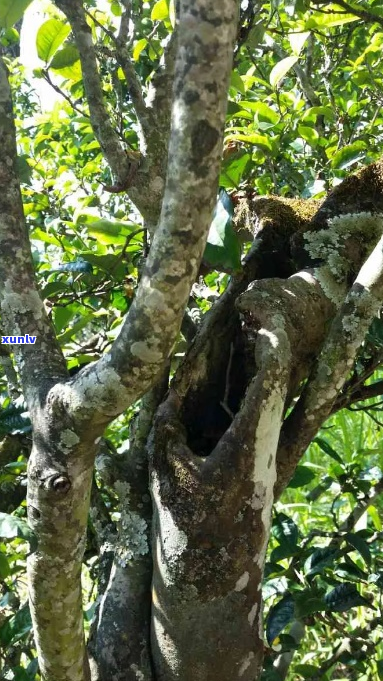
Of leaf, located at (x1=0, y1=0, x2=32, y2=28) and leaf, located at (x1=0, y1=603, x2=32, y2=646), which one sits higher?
leaf, located at (x1=0, y1=0, x2=32, y2=28)

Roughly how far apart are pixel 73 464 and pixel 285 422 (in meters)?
0.41

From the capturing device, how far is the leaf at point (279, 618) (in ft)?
3.98

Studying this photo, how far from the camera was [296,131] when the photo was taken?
5.12 ft

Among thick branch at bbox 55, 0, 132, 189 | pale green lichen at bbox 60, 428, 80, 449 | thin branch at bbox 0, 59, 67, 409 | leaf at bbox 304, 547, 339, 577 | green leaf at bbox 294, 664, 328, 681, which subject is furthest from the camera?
green leaf at bbox 294, 664, 328, 681

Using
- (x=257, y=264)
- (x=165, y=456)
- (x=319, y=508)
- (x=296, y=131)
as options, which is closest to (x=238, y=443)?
(x=165, y=456)

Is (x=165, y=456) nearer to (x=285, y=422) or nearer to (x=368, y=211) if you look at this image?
(x=285, y=422)

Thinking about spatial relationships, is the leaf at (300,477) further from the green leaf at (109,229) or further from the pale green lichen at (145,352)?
the pale green lichen at (145,352)

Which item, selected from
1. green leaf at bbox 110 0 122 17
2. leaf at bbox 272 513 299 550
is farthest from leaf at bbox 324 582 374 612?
green leaf at bbox 110 0 122 17

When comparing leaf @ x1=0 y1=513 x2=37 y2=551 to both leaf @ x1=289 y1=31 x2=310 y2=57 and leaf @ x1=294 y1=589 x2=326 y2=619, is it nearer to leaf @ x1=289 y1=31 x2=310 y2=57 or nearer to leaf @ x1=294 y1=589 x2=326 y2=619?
leaf @ x1=294 y1=589 x2=326 y2=619

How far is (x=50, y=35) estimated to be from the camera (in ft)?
4.06

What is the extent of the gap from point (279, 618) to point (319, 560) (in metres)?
0.15

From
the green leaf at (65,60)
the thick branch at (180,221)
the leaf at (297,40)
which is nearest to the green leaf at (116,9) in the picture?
the green leaf at (65,60)

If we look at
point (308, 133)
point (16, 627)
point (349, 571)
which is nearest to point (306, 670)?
point (349, 571)

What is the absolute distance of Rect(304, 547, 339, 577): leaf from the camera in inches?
51.1
